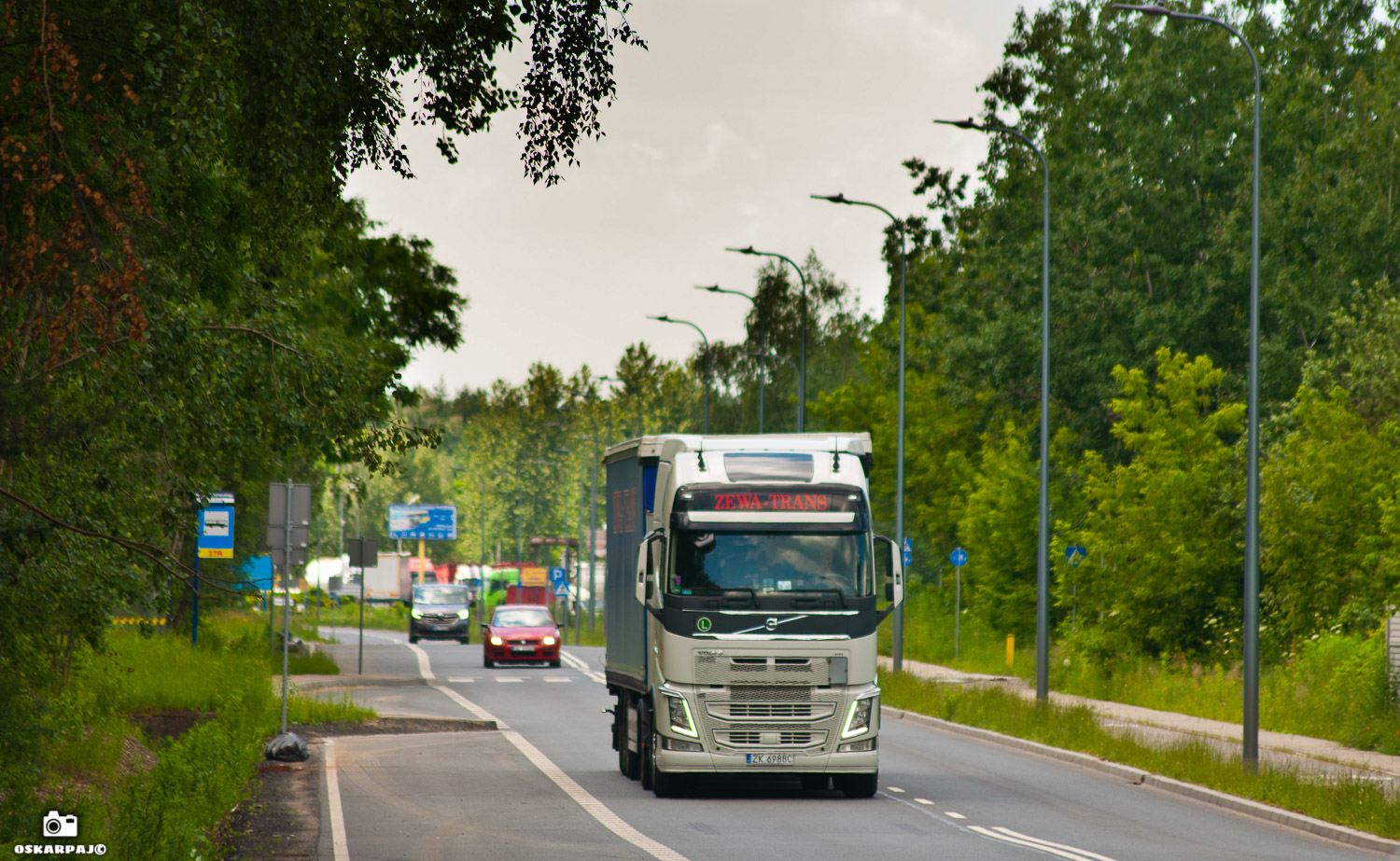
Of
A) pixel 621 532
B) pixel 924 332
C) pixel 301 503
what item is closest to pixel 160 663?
pixel 301 503

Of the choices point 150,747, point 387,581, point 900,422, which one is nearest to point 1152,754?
point 150,747

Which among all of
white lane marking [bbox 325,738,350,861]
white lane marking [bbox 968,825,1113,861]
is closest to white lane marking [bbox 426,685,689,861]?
white lane marking [bbox 325,738,350,861]

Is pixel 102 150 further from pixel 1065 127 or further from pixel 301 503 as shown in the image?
pixel 1065 127

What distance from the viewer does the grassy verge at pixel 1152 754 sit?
16.0 meters

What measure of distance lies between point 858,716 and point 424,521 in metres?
101

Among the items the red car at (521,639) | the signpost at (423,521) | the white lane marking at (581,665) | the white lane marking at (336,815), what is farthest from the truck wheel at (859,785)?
the signpost at (423,521)

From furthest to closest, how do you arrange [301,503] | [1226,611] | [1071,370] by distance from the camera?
[1071,370] → [1226,611] → [301,503]

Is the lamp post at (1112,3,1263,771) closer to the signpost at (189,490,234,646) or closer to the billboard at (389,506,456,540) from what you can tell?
the signpost at (189,490,234,646)

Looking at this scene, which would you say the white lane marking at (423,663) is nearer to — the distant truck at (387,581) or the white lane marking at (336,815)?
the white lane marking at (336,815)

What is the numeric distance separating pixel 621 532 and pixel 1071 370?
1328 inches

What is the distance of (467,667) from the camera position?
157 ft

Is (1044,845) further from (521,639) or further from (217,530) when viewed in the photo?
(521,639)

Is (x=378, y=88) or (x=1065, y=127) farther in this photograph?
(x=1065, y=127)

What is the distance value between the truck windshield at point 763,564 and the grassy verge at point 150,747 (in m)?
4.66
